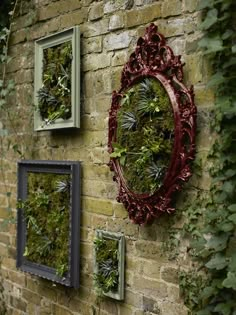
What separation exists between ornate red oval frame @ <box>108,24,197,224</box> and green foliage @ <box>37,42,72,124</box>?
39cm

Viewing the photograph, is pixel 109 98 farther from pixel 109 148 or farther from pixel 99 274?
pixel 99 274

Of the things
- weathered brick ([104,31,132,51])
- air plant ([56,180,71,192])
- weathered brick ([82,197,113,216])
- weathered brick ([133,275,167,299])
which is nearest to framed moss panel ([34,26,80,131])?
weathered brick ([104,31,132,51])

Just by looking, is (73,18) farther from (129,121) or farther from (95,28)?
(129,121)

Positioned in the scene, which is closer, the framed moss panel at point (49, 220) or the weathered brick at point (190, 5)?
the weathered brick at point (190, 5)

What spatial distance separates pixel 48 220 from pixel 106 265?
0.59 metres

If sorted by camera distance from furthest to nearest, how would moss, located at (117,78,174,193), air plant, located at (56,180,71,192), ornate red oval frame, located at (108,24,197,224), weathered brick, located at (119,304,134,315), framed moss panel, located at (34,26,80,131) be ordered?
air plant, located at (56,180,71,192)
framed moss panel, located at (34,26,80,131)
weathered brick, located at (119,304,134,315)
moss, located at (117,78,174,193)
ornate red oval frame, located at (108,24,197,224)

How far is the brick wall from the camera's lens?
7.83ft

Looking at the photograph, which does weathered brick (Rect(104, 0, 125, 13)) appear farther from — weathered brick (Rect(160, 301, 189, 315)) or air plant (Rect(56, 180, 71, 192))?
weathered brick (Rect(160, 301, 189, 315))

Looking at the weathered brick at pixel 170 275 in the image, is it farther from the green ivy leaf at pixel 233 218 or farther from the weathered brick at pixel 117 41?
the weathered brick at pixel 117 41

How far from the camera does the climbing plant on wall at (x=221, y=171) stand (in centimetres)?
211

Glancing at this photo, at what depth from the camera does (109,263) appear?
2.73 metres

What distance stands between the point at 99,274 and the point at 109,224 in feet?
0.87

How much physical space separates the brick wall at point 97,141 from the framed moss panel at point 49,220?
2.4 inches

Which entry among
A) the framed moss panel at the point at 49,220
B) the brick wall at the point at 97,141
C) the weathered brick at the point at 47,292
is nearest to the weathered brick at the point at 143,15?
the brick wall at the point at 97,141
